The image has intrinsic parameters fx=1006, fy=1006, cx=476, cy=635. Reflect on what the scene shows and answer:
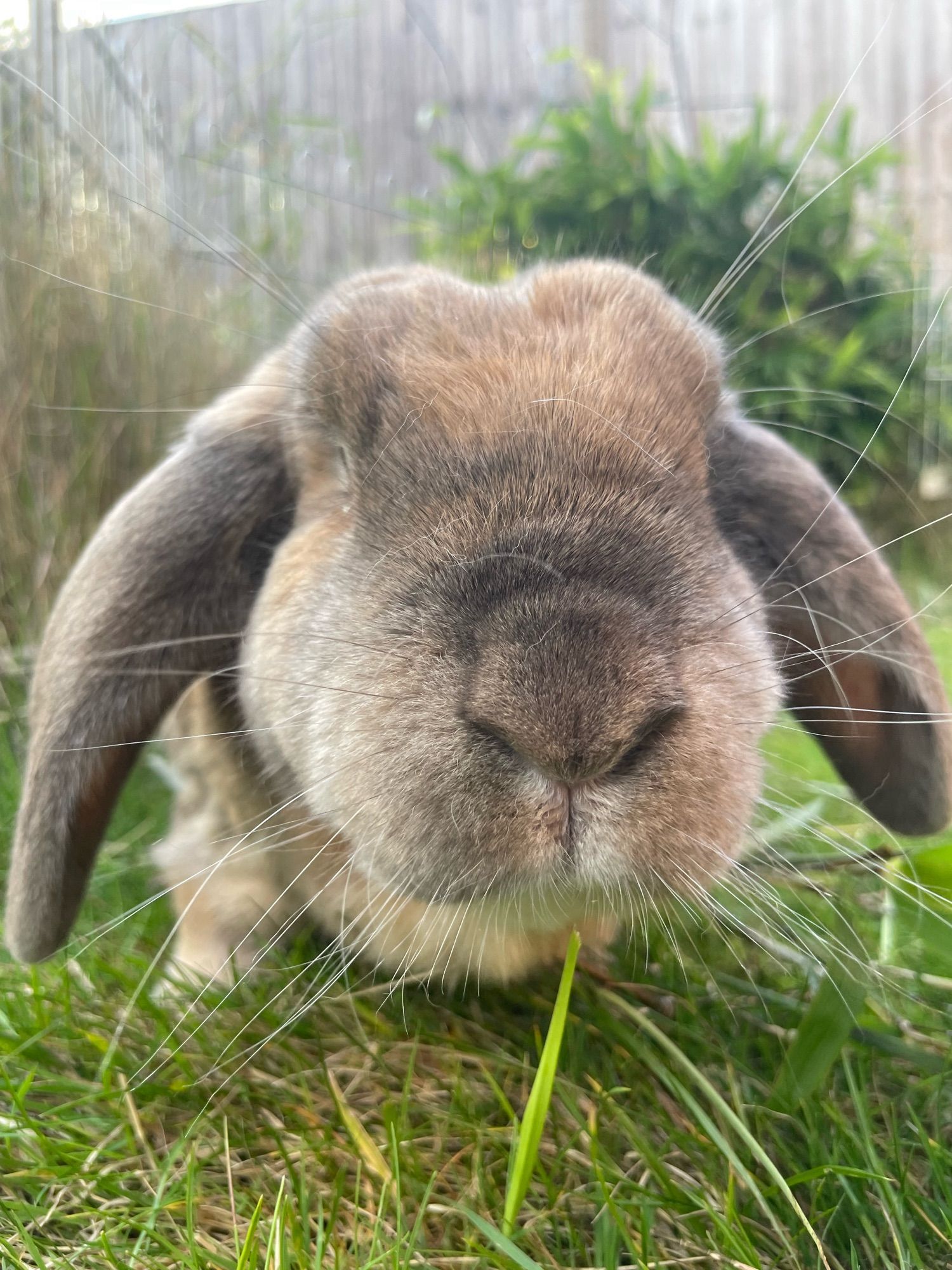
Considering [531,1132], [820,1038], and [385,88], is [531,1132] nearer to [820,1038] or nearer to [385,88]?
[820,1038]

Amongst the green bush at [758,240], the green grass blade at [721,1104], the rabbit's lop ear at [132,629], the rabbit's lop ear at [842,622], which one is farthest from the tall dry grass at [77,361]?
the green grass blade at [721,1104]

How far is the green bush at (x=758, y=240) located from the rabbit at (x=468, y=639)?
1.70 feet

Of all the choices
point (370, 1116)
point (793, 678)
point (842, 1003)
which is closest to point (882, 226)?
point (793, 678)

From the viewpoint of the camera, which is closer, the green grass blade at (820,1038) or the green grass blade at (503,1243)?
the green grass blade at (503,1243)

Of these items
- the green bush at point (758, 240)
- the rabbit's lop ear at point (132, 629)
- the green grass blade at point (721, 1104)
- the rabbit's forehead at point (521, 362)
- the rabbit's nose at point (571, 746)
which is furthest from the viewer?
the green bush at point (758, 240)

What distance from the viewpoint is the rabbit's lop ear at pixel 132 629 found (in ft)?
5.78

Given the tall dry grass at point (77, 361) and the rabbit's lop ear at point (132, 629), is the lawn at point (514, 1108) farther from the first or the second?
the tall dry grass at point (77, 361)

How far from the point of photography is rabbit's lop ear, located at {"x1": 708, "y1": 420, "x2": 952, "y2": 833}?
5.95 ft

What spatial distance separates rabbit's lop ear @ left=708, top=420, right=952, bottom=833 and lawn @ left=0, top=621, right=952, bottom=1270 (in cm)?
15

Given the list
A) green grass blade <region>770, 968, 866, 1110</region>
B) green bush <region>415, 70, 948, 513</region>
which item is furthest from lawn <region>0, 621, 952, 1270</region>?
green bush <region>415, 70, 948, 513</region>

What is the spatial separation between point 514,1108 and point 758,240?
1.63 m

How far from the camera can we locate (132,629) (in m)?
1.78

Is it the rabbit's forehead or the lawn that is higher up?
the rabbit's forehead

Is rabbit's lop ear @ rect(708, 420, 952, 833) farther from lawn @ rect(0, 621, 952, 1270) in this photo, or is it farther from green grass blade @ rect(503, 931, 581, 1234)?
green grass blade @ rect(503, 931, 581, 1234)
